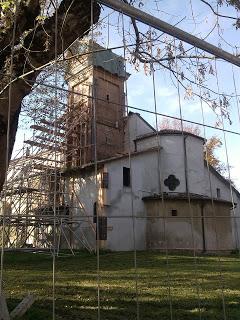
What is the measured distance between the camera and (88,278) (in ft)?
35.0

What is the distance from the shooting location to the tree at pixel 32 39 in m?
5.19

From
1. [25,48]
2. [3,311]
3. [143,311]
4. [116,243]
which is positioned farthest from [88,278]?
[116,243]

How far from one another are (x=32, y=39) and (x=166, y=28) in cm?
172

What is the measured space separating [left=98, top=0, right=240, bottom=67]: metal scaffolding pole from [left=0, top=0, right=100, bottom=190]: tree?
903 mm

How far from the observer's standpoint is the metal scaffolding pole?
4293 mm

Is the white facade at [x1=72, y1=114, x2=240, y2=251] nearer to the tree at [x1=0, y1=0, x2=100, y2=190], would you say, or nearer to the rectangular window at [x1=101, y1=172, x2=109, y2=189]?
the rectangular window at [x1=101, y1=172, x2=109, y2=189]

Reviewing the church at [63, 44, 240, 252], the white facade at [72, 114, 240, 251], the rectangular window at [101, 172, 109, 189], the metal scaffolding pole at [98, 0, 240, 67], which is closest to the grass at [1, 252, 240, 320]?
the metal scaffolding pole at [98, 0, 240, 67]

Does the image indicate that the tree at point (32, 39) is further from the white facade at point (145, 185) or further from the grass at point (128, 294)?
the white facade at point (145, 185)

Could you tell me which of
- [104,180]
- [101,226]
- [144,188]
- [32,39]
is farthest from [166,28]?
[144,188]

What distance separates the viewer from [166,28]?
4.73m

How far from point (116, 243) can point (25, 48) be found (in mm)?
19136

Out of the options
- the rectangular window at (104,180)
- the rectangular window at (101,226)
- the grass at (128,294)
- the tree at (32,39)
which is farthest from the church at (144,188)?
the tree at (32,39)

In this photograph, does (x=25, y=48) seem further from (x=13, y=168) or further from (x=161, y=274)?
(x=13, y=168)

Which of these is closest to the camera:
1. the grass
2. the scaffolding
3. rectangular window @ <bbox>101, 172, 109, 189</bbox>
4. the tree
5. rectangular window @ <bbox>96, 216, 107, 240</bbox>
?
rectangular window @ <bbox>96, 216, 107, 240</bbox>
